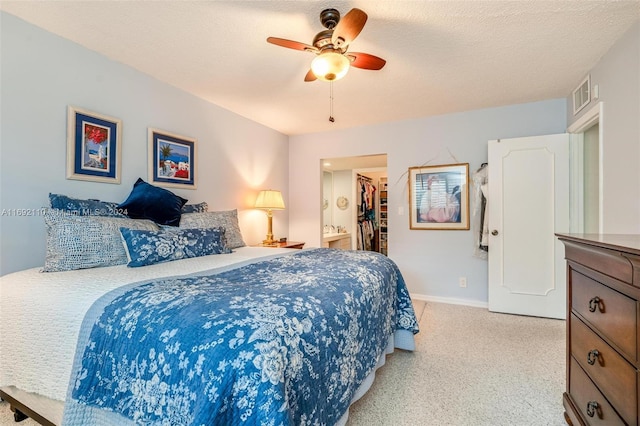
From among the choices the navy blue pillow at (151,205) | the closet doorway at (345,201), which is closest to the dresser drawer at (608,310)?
the navy blue pillow at (151,205)

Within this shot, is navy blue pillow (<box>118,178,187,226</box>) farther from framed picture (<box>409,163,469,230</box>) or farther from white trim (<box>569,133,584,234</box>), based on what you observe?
white trim (<box>569,133,584,234</box>)

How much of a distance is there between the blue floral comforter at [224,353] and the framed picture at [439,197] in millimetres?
2565

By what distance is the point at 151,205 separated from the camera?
2.37 meters

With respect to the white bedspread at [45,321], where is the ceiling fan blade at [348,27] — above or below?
above

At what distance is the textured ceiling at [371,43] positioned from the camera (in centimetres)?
181

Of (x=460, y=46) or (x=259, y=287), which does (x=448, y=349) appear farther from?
(x=460, y=46)

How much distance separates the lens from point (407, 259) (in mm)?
3963

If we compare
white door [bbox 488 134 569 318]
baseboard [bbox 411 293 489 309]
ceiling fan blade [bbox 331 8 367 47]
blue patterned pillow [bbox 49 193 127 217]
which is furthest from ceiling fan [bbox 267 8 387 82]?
baseboard [bbox 411 293 489 309]

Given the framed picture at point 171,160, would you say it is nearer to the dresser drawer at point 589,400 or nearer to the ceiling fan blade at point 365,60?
the ceiling fan blade at point 365,60

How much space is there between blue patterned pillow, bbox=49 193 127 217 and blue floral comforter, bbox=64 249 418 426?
1.10 metres

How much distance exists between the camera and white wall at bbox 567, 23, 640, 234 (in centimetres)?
192

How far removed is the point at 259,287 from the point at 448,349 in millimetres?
1868

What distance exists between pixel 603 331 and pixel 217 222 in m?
2.63

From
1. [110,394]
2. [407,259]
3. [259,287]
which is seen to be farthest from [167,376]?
[407,259]
